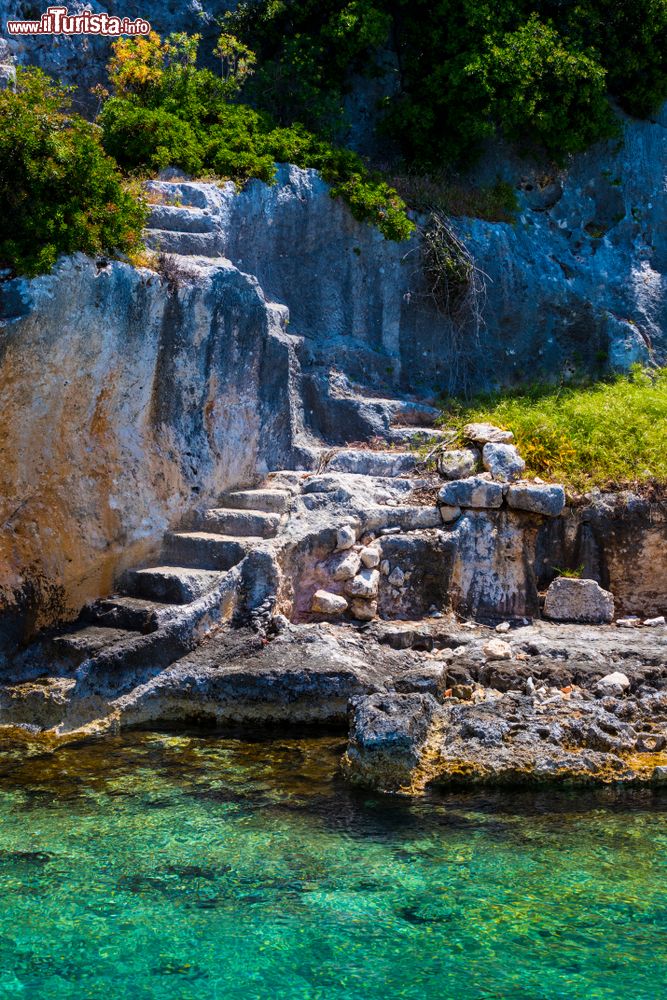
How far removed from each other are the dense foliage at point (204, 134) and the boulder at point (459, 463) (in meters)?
3.31

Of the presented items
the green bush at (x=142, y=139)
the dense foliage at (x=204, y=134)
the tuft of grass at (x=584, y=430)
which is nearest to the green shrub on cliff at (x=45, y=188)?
the green bush at (x=142, y=139)

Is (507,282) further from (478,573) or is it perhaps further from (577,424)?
(478,573)

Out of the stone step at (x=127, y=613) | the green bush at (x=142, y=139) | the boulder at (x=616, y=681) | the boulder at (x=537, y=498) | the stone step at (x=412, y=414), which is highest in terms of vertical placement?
the green bush at (x=142, y=139)

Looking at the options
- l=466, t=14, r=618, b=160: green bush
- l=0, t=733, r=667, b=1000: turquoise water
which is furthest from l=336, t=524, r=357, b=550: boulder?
l=466, t=14, r=618, b=160: green bush

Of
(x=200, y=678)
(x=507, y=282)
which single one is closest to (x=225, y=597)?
(x=200, y=678)

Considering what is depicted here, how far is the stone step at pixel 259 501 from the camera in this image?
966 centimetres

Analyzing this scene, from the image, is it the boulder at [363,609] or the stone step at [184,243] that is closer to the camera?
the boulder at [363,609]

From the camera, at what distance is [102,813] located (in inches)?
245

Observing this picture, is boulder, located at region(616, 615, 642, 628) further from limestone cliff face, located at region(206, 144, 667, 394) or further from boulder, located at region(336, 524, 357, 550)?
limestone cliff face, located at region(206, 144, 667, 394)

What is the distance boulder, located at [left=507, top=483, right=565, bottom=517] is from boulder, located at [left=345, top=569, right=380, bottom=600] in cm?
161

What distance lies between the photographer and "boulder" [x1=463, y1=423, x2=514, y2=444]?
1016 centimetres

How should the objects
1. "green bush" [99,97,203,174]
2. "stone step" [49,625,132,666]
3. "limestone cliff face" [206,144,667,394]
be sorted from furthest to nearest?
1. "limestone cliff face" [206,144,667,394]
2. "green bush" [99,97,203,174]
3. "stone step" [49,625,132,666]

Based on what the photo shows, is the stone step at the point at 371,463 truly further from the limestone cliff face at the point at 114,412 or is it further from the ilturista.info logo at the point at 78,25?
the ilturista.info logo at the point at 78,25

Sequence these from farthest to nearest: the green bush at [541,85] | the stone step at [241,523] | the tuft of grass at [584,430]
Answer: the green bush at [541,85], the tuft of grass at [584,430], the stone step at [241,523]
